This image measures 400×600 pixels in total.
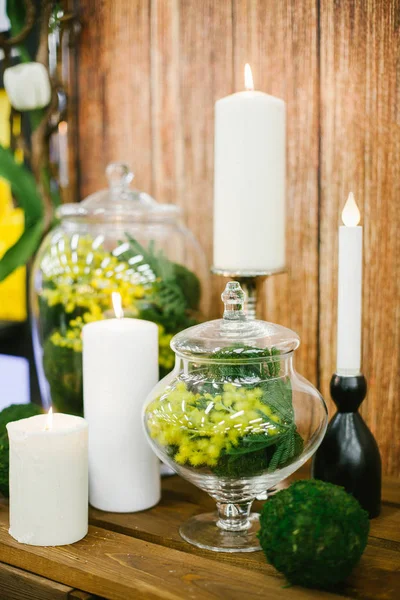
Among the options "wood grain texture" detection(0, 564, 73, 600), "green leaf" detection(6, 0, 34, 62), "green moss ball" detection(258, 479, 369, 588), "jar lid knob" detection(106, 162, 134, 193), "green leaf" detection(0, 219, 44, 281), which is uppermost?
"green leaf" detection(6, 0, 34, 62)

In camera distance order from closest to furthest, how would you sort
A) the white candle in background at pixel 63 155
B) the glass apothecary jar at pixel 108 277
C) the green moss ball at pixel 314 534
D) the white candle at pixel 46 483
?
the green moss ball at pixel 314 534, the white candle at pixel 46 483, the glass apothecary jar at pixel 108 277, the white candle in background at pixel 63 155

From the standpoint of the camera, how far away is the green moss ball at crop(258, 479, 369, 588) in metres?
0.60

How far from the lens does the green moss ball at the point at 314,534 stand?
0.60 m

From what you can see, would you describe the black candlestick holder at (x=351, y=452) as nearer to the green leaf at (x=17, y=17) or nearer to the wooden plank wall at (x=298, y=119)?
the wooden plank wall at (x=298, y=119)

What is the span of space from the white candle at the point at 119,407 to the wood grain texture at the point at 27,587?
14cm

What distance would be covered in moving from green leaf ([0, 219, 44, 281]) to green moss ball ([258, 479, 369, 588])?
0.56 meters

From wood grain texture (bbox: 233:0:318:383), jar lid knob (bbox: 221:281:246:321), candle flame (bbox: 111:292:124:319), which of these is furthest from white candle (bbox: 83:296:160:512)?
wood grain texture (bbox: 233:0:318:383)

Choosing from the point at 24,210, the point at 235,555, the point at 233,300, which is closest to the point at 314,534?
the point at 235,555

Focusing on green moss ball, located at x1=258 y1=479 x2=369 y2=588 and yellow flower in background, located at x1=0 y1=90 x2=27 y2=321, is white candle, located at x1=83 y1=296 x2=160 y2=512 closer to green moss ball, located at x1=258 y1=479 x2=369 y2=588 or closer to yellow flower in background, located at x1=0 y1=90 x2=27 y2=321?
green moss ball, located at x1=258 y1=479 x2=369 y2=588

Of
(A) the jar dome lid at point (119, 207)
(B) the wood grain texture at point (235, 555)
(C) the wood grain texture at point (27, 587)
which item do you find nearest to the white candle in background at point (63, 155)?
(A) the jar dome lid at point (119, 207)

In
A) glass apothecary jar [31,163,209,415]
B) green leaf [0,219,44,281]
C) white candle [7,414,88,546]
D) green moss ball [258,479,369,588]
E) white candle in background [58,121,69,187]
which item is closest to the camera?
green moss ball [258,479,369,588]

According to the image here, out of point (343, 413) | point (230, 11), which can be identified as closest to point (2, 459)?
point (343, 413)

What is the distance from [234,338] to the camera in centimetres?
68

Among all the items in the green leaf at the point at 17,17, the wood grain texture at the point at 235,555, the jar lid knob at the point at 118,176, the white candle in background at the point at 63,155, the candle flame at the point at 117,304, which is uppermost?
the green leaf at the point at 17,17
